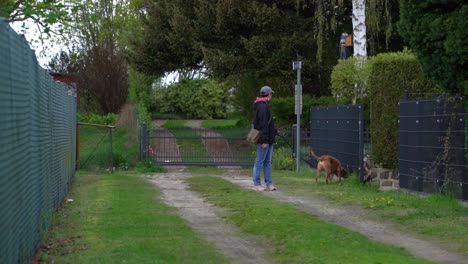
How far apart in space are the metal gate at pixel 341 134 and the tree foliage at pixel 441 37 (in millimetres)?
5361

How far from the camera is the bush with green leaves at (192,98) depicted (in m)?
40.8

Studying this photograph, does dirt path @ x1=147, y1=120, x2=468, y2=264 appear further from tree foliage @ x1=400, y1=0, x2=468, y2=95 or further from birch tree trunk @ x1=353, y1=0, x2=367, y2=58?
birch tree trunk @ x1=353, y1=0, x2=367, y2=58

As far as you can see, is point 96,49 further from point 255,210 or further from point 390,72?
point 255,210

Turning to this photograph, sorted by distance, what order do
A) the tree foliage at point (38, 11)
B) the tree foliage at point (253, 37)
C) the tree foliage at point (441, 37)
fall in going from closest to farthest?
the tree foliage at point (441, 37) → the tree foliage at point (38, 11) → the tree foliage at point (253, 37)

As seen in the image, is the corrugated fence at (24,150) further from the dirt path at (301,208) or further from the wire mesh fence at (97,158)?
the wire mesh fence at (97,158)

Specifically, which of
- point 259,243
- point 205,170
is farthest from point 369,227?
point 205,170

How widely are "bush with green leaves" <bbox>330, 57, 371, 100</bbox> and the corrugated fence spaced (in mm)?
13282

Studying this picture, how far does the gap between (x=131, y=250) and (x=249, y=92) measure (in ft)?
81.0

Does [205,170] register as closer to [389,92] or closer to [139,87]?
[389,92]

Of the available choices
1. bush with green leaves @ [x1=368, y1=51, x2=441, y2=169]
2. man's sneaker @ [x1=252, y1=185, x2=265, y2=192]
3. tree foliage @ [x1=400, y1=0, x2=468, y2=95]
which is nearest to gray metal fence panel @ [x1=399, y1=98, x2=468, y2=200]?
bush with green leaves @ [x1=368, y1=51, x2=441, y2=169]

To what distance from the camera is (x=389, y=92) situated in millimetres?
15242

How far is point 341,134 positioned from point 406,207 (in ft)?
20.8

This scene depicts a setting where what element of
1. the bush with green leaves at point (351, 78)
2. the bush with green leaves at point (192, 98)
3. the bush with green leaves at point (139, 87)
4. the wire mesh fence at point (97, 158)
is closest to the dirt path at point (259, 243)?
the wire mesh fence at point (97, 158)

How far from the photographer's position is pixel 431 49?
10344 millimetres
